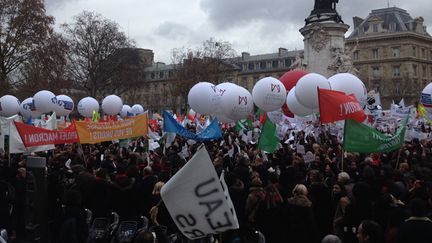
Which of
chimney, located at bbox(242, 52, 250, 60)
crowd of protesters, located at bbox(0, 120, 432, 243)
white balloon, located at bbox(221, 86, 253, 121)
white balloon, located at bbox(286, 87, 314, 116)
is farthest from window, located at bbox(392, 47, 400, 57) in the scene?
crowd of protesters, located at bbox(0, 120, 432, 243)

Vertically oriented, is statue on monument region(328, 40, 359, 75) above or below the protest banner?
above

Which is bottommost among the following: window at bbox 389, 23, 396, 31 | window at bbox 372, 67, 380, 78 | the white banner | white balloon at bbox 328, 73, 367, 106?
the white banner

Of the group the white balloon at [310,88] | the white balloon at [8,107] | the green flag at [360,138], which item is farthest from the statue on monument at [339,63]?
the green flag at [360,138]

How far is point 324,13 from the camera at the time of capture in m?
29.8

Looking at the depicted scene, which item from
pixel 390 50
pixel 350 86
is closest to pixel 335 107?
pixel 350 86

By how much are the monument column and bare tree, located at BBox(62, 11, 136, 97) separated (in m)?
21.6

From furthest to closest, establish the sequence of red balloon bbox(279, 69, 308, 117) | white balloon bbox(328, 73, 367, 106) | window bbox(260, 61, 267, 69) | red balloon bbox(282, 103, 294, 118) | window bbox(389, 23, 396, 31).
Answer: window bbox(260, 61, 267, 69)
window bbox(389, 23, 396, 31)
red balloon bbox(282, 103, 294, 118)
red balloon bbox(279, 69, 308, 117)
white balloon bbox(328, 73, 367, 106)

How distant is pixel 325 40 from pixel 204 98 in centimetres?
1805

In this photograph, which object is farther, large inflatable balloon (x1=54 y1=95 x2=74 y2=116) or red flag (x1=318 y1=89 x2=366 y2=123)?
large inflatable balloon (x1=54 y1=95 x2=74 y2=116)

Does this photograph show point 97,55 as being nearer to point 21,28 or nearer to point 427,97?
point 21,28

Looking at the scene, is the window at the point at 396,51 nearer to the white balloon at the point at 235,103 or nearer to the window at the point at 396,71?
the window at the point at 396,71

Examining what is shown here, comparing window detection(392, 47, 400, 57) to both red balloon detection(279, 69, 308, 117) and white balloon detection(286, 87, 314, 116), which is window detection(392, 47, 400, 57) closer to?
red balloon detection(279, 69, 308, 117)

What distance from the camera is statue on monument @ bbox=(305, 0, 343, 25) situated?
97.5ft

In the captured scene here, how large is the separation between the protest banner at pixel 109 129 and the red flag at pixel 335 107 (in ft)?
14.7
